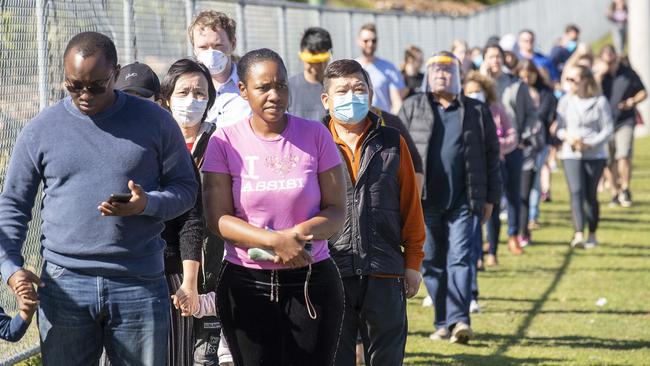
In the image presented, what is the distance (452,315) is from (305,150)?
4.64 metres

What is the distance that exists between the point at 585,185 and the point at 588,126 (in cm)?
76

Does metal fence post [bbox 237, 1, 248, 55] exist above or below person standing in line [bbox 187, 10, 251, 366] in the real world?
above

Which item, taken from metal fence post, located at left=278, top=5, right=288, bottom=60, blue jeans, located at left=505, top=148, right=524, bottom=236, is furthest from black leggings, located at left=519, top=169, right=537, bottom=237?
metal fence post, located at left=278, top=5, right=288, bottom=60

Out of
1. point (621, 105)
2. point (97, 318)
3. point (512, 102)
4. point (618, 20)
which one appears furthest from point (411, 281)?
point (618, 20)

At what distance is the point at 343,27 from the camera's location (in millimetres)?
17234

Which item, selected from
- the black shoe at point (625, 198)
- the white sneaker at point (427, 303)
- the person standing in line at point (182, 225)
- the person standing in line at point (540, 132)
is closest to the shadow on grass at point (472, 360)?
the white sneaker at point (427, 303)

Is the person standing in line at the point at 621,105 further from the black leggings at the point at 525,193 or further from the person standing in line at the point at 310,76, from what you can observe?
the person standing in line at the point at 310,76

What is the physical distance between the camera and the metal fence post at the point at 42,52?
25.7 ft

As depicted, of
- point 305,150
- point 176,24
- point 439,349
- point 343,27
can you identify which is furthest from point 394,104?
point 305,150

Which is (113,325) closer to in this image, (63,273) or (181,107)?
(63,273)

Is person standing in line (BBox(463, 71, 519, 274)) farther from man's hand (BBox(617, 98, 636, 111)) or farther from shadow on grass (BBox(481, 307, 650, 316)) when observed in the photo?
man's hand (BBox(617, 98, 636, 111))

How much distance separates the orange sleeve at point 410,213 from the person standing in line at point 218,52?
1.12m

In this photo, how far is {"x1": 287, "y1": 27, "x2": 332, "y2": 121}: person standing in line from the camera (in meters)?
10.2

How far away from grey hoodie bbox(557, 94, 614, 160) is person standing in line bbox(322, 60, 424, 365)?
8.67m
